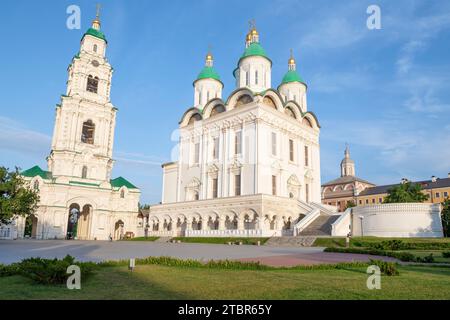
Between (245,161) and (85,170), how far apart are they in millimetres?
20904

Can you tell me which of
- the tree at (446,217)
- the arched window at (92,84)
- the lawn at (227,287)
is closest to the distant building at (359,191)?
the tree at (446,217)

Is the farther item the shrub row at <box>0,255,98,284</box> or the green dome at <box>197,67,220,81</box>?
the green dome at <box>197,67,220,81</box>

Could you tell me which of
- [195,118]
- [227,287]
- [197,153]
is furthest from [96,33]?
[227,287]

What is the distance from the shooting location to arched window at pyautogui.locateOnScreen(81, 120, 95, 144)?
45.3m

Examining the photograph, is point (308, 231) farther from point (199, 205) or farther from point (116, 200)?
point (116, 200)

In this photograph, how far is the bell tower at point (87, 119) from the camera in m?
42.7

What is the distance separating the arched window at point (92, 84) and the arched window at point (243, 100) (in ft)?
67.2

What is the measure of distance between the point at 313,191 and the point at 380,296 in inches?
Answer: 1529

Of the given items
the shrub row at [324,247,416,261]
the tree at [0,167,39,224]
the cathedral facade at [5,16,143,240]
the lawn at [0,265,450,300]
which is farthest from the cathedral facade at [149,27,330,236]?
the lawn at [0,265,450,300]

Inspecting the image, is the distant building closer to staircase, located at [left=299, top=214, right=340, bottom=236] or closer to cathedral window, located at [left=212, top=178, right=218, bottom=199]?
cathedral window, located at [left=212, top=178, right=218, bottom=199]

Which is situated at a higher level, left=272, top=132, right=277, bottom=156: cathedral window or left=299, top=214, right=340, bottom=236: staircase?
left=272, top=132, right=277, bottom=156: cathedral window

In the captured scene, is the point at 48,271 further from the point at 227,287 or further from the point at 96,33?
the point at 96,33

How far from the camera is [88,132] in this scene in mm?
46000
